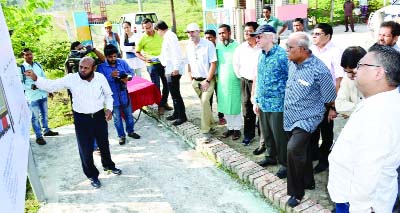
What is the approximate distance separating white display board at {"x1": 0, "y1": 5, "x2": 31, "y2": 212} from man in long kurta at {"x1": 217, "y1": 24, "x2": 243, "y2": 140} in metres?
2.92

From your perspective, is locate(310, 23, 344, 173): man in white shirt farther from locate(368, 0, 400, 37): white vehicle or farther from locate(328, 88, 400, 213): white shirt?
locate(368, 0, 400, 37): white vehicle

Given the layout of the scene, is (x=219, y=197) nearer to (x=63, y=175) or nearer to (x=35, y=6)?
(x=63, y=175)

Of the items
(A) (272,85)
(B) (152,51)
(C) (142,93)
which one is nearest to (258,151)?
(A) (272,85)

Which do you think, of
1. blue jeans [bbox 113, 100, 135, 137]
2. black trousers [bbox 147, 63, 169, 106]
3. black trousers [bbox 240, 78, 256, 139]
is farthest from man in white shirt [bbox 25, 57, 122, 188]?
black trousers [bbox 147, 63, 169, 106]

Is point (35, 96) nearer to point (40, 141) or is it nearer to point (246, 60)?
point (40, 141)

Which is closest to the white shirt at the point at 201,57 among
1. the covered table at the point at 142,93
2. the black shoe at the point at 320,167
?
the covered table at the point at 142,93

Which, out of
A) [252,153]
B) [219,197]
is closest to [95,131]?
[219,197]

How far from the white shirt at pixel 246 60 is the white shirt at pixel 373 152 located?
2559mm

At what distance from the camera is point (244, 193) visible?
393cm

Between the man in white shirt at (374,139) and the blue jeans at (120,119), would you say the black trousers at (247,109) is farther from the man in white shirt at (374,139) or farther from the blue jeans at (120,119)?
the man in white shirt at (374,139)

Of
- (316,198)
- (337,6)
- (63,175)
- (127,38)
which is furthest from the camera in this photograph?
(337,6)

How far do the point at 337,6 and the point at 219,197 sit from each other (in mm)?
22240

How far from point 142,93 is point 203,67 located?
4.25 feet

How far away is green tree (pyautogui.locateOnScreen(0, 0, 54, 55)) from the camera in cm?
483
